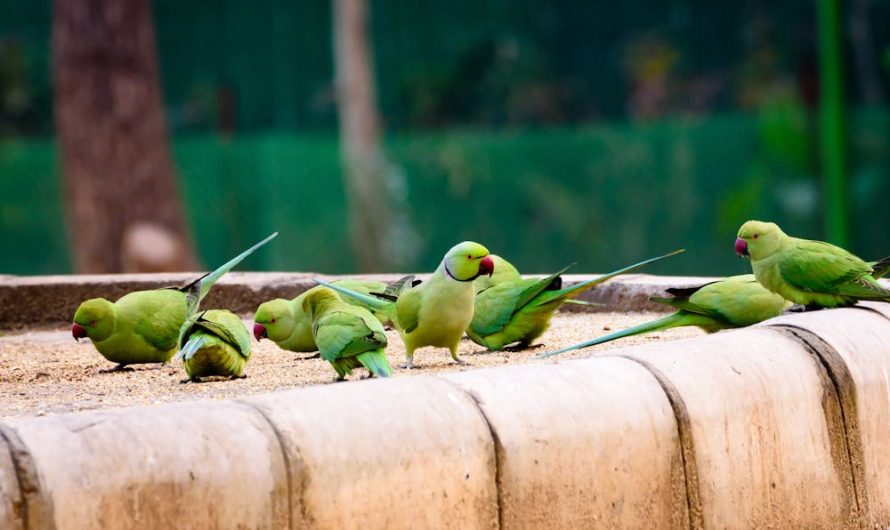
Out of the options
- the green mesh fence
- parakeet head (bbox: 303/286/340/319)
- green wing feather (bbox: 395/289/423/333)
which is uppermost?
parakeet head (bbox: 303/286/340/319)

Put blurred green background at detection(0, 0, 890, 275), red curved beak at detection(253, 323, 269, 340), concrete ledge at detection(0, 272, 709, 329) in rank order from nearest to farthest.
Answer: red curved beak at detection(253, 323, 269, 340), concrete ledge at detection(0, 272, 709, 329), blurred green background at detection(0, 0, 890, 275)

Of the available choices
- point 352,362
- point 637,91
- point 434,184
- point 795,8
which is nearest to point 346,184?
point 434,184

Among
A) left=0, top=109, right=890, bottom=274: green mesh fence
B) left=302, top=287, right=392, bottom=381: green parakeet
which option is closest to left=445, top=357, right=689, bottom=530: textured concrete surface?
left=302, top=287, right=392, bottom=381: green parakeet

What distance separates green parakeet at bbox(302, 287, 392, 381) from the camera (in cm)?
336

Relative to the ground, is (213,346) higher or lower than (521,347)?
higher

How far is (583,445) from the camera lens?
2748 millimetres

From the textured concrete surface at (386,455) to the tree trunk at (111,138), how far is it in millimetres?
7491

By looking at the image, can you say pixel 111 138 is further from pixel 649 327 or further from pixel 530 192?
pixel 649 327

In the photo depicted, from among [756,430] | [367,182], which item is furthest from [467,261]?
[367,182]

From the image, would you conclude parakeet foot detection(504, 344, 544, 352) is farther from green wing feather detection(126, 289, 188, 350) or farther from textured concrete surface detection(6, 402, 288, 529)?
textured concrete surface detection(6, 402, 288, 529)

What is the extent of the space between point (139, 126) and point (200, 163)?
2.79m

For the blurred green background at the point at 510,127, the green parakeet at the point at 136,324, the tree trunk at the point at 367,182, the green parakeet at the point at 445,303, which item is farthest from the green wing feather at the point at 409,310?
the tree trunk at the point at 367,182

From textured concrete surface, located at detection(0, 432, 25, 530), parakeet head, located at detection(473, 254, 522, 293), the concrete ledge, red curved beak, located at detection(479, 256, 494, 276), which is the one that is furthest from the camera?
the concrete ledge

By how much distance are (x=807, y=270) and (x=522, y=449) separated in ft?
4.81
